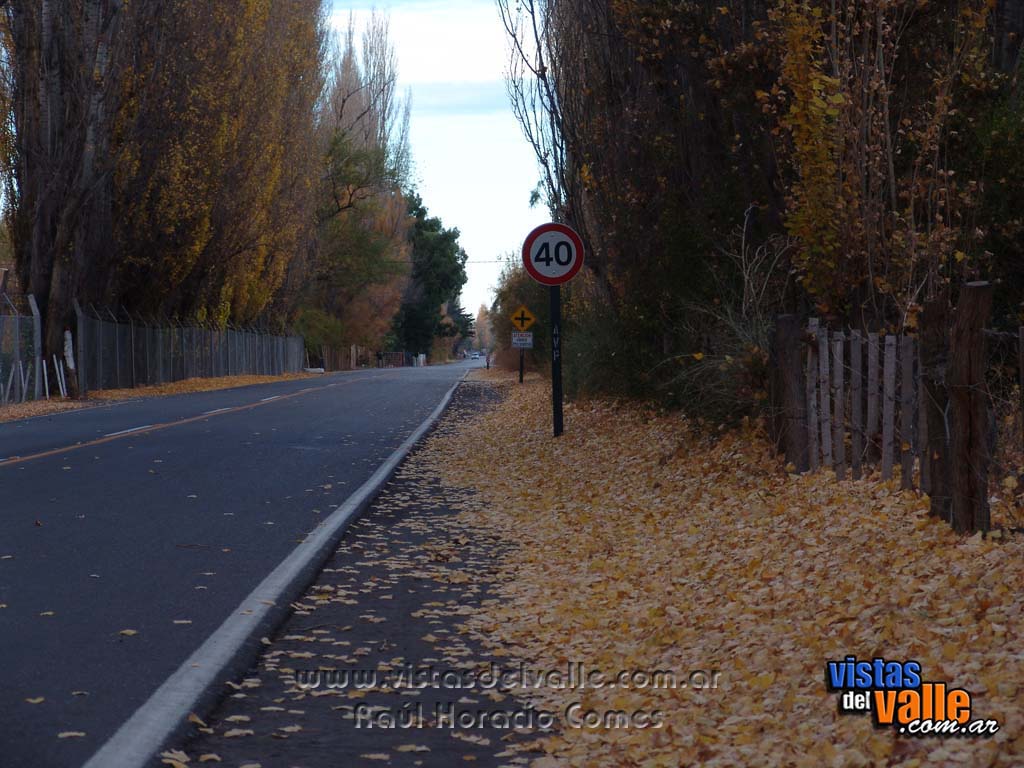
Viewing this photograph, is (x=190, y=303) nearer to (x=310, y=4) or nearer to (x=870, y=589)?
(x=310, y=4)

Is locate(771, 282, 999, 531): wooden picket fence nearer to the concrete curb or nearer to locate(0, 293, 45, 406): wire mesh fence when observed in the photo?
the concrete curb

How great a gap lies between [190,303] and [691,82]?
33.8 m

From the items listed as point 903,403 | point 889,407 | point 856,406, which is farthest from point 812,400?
point 903,403

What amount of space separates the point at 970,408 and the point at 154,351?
36803 mm

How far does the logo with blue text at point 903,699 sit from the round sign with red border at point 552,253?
11209 mm

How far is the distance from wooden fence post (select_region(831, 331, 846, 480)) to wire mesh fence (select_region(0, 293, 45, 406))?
74.9 feet

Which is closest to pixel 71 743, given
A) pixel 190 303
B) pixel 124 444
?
pixel 124 444

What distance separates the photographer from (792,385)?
1093 cm

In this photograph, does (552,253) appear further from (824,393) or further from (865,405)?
(865,405)

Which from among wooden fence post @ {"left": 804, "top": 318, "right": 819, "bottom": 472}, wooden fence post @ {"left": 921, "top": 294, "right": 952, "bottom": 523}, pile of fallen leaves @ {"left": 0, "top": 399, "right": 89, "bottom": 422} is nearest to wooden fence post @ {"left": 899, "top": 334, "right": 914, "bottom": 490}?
wooden fence post @ {"left": 921, "top": 294, "right": 952, "bottom": 523}

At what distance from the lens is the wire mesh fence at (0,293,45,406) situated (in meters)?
28.5

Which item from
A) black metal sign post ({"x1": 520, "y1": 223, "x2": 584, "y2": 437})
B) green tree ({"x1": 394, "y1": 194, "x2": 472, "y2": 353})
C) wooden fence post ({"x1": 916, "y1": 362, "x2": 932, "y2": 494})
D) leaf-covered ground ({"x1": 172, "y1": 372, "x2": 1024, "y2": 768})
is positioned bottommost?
leaf-covered ground ({"x1": 172, "y1": 372, "x2": 1024, "y2": 768})

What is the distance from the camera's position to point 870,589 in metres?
6.59

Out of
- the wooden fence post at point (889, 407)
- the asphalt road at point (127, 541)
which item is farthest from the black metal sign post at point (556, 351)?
the wooden fence post at point (889, 407)
